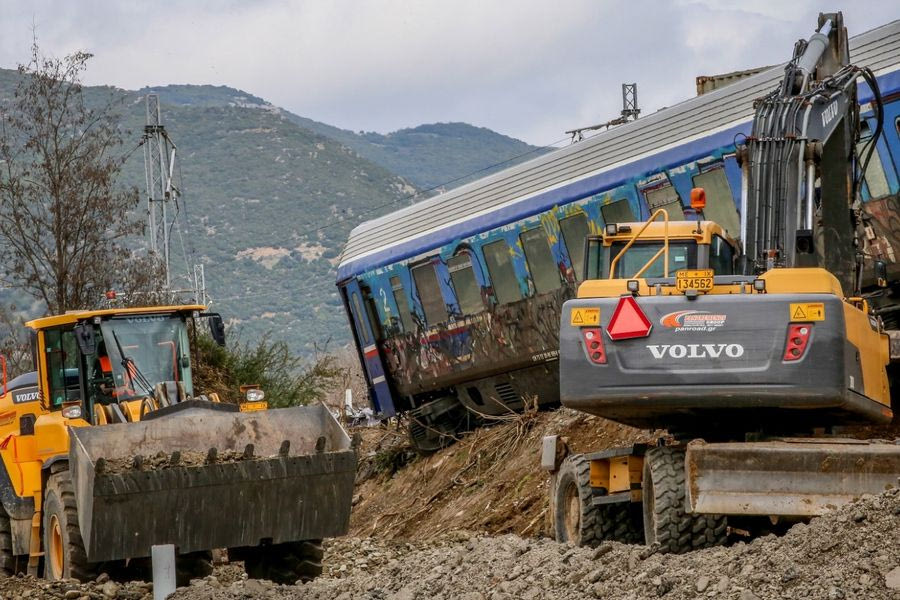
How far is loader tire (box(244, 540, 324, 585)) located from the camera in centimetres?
1391

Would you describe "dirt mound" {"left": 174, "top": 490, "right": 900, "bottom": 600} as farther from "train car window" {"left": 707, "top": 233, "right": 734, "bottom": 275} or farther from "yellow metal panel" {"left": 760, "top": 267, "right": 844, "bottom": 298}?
"train car window" {"left": 707, "top": 233, "right": 734, "bottom": 275}

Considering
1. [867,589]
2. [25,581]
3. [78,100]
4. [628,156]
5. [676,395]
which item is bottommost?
[25,581]

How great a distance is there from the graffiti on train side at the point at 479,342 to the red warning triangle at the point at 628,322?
844cm

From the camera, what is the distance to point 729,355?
10.5 meters

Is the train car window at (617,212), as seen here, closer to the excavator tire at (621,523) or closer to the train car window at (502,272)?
the train car window at (502,272)

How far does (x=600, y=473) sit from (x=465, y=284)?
28.8ft

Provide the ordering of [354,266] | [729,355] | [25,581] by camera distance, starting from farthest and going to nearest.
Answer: [354,266], [25,581], [729,355]

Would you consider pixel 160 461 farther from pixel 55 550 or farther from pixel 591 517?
pixel 591 517

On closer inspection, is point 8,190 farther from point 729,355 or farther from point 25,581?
point 729,355

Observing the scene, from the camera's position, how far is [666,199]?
1800 cm

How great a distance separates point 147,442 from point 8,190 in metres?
14.7

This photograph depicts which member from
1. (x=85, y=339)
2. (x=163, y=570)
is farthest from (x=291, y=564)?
(x=85, y=339)

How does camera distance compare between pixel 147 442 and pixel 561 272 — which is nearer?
pixel 147 442

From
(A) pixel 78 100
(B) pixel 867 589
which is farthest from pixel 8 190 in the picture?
(B) pixel 867 589
